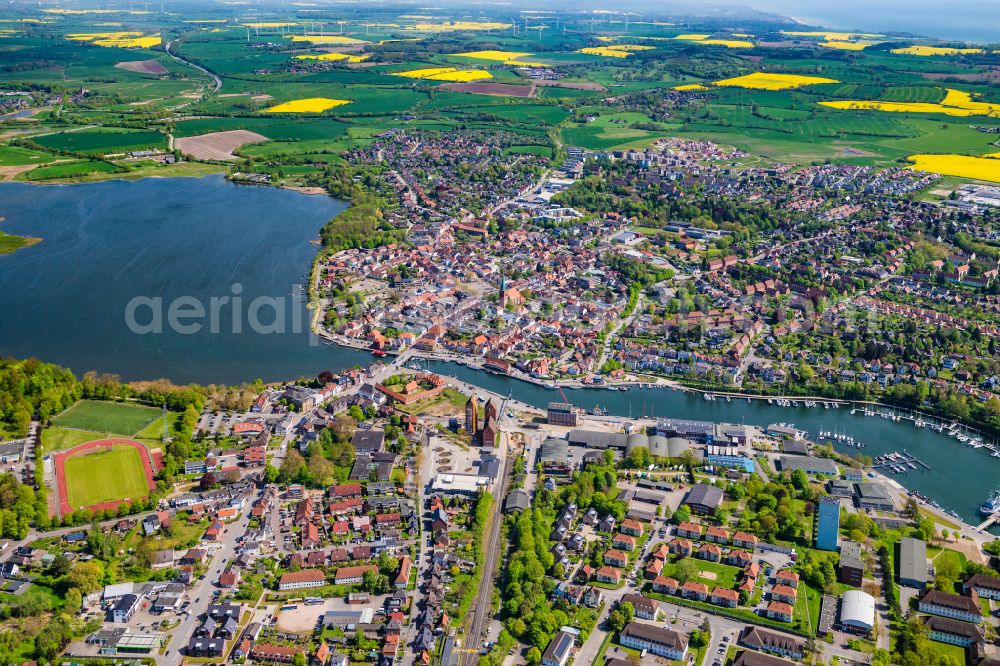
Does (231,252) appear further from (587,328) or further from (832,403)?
(832,403)

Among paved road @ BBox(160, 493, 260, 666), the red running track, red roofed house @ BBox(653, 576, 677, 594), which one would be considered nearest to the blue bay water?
the red running track

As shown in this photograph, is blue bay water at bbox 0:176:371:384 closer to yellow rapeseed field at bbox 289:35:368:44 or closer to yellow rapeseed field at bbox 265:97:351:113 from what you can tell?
yellow rapeseed field at bbox 265:97:351:113

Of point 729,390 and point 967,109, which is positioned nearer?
point 729,390

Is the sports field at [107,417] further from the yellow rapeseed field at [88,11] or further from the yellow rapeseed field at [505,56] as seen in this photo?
the yellow rapeseed field at [88,11]

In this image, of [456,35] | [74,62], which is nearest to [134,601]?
[74,62]

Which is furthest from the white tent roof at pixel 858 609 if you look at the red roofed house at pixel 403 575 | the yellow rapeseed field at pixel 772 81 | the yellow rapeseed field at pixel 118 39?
the yellow rapeseed field at pixel 118 39

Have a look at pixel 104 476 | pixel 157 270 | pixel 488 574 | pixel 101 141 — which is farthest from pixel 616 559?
pixel 101 141

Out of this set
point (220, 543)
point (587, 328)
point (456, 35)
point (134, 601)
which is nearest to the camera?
point (134, 601)
